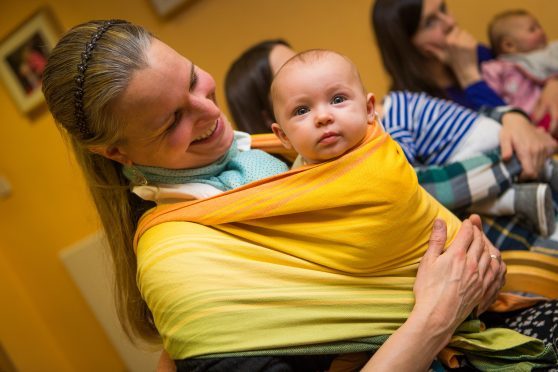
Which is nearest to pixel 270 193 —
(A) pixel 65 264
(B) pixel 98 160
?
(B) pixel 98 160

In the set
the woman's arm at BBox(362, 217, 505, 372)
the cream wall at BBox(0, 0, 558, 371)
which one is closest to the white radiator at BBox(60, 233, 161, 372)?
the cream wall at BBox(0, 0, 558, 371)

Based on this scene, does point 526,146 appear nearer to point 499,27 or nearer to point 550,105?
point 550,105

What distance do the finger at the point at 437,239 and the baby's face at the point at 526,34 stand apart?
1362 mm

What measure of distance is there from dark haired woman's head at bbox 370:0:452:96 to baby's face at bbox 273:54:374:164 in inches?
44.3

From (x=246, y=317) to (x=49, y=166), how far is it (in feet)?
7.21

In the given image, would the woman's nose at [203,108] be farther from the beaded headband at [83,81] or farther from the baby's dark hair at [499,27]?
the baby's dark hair at [499,27]

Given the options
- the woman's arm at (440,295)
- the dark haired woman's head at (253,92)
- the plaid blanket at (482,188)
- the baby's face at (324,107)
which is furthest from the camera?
the dark haired woman's head at (253,92)

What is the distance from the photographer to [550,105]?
1.80m

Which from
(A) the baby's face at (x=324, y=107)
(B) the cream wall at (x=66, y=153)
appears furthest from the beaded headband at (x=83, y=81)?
(B) the cream wall at (x=66, y=153)

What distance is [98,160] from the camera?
3.42 feet

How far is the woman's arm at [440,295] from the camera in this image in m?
0.81

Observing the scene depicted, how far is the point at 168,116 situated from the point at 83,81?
0.17 meters

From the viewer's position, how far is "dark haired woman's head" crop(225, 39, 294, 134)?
1.66 m

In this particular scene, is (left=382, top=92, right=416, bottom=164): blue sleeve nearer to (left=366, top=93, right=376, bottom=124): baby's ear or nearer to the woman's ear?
(left=366, top=93, right=376, bottom=124): baby's ear
